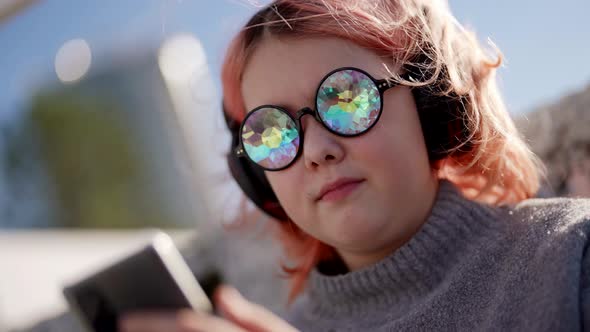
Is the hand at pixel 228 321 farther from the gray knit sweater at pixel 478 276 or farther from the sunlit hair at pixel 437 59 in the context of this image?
the sunlit hair at pixel 437 59

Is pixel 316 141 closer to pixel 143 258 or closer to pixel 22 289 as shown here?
pixel 143 258

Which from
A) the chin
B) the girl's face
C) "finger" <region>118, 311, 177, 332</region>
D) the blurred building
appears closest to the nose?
the girl's face

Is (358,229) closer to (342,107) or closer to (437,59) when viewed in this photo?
(342,107)

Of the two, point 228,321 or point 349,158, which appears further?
point 349,158

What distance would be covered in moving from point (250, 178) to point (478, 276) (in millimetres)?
499

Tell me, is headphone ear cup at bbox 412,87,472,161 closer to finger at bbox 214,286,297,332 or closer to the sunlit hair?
the sunlit hair

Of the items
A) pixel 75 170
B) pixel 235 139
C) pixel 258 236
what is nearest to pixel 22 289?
pixel 258 236

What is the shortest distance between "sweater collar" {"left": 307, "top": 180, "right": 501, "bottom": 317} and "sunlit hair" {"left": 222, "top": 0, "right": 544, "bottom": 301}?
9 cm

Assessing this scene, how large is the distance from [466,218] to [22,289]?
190 centimetres

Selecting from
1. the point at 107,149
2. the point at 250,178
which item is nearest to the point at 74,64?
the point at 107,149

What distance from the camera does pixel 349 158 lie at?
0.88 meters

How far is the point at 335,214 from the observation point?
0.91 meters

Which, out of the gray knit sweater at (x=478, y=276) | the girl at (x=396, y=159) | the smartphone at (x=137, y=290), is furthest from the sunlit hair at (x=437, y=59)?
the smartphone at (x=137, y=290)

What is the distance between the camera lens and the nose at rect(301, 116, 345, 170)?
0.87 metres
